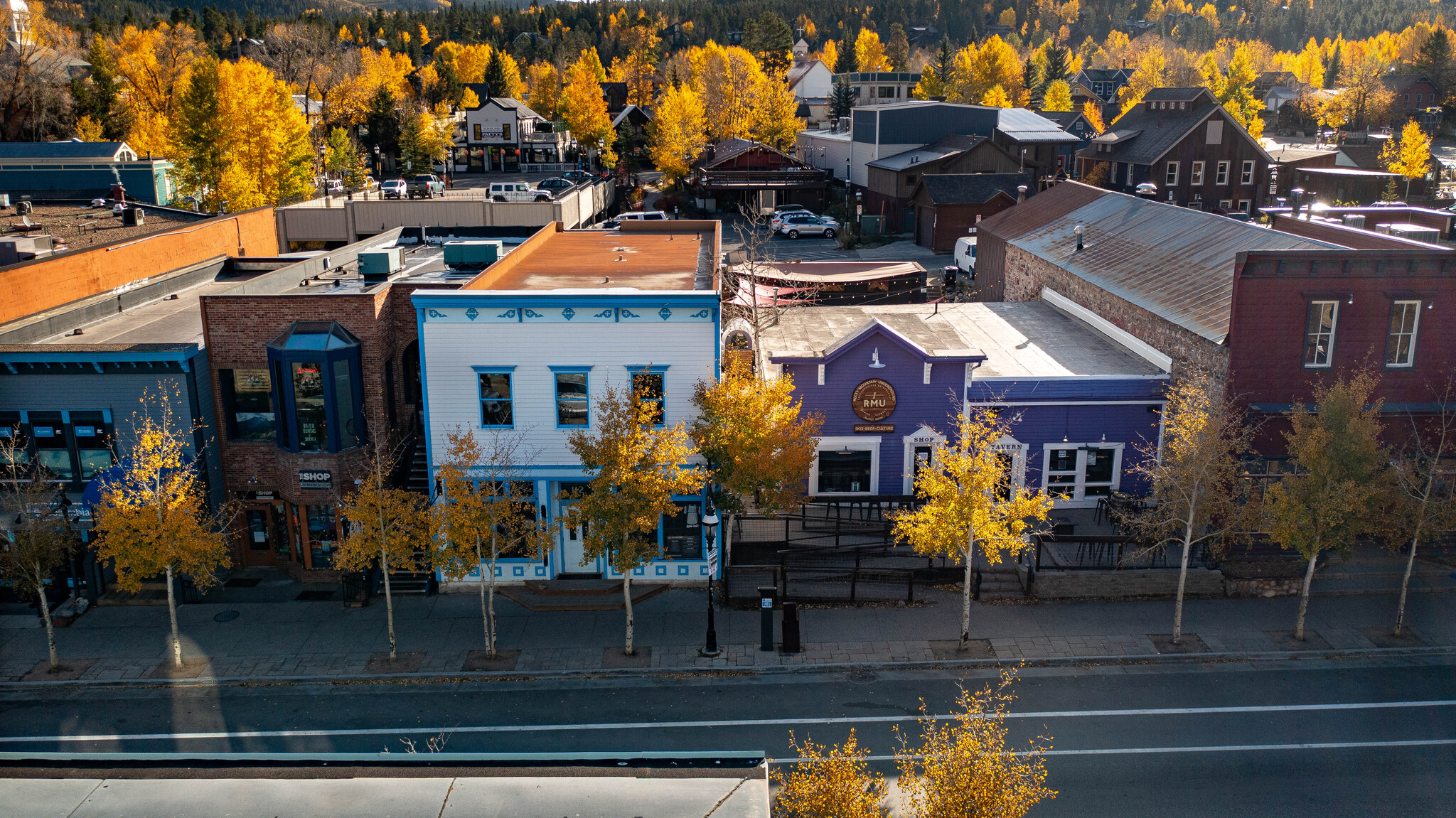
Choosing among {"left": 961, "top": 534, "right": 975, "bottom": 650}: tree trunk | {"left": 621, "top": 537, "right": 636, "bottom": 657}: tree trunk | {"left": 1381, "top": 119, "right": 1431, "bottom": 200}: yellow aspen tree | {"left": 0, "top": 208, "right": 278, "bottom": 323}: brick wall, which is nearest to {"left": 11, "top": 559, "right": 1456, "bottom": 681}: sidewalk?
{"left": 621, "top": 537, "right": 636, "bottom": 657}: tree trunk

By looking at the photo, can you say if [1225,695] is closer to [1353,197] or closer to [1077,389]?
[1077,389]

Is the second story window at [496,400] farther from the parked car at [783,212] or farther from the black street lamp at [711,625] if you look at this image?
the parked car at [783,212]

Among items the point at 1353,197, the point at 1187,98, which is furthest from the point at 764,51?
the point at 1353,197

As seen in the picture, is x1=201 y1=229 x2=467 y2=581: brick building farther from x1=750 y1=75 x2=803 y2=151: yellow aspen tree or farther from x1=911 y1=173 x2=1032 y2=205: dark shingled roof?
x1=750 y1=75 x2=803 y2=151: yellow aspen tree

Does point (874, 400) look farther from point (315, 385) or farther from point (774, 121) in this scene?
point (774, 121)

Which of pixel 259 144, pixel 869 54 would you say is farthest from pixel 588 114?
pixel 869 54

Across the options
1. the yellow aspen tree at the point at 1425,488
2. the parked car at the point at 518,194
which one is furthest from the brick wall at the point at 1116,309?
Result: the parked car at the point at 518,194
